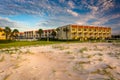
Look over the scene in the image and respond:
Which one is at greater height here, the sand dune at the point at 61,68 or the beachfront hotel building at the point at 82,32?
the beachfront hotel building at the point at 82,32

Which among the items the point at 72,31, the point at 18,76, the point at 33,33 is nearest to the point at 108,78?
the point at 18,76

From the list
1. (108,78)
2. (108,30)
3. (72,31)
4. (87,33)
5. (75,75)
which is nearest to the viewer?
(108,78)

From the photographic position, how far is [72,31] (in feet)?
262

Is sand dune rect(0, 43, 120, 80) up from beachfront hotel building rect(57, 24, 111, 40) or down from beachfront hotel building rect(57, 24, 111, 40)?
down

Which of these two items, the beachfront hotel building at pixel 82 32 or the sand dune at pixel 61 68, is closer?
the sand dune at pixel 61 68

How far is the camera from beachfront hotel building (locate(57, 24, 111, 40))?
8062cm

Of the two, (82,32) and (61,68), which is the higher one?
(82,32)

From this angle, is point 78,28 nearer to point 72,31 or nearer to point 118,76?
point 72,31

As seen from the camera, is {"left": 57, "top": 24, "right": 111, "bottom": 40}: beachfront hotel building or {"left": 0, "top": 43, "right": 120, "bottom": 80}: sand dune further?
{"left": 57, "top": 24, "right": 111, "bottom": 40}: beachfront hotel building

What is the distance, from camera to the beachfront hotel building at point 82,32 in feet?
265

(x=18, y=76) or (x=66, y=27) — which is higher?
(x=66, y=27)

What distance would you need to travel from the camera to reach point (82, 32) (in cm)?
8412

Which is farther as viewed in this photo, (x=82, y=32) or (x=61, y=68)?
(x=82, y=32)

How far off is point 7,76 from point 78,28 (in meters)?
78.1
